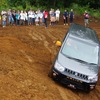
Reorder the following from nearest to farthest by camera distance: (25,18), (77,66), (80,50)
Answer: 1. (77,66)
2. (80,50)
3. (25,18)

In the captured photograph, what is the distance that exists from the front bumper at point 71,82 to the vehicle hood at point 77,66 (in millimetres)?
356

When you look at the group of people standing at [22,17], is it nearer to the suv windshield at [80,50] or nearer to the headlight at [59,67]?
the suv windshield at [80,50]

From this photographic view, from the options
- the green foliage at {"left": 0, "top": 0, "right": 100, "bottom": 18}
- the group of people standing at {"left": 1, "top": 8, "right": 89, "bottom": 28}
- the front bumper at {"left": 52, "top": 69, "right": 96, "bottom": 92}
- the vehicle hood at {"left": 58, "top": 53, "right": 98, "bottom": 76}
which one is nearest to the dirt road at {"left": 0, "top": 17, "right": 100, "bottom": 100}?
the front bumper at {"left": 52, "top": 69, "right": 96, "bottom": 92}

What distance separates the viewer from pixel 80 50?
1238 cm

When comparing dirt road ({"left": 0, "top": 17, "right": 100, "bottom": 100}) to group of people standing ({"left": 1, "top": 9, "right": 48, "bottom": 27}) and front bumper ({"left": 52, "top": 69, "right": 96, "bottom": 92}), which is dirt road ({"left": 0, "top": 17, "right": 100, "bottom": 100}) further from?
group of people standing ({"left": 1, "top": 9, "right": 48, "bottom": 27})

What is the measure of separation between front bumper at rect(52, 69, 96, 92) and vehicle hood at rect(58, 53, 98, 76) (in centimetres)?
36

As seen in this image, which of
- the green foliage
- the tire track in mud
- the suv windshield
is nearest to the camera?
the suv windshield

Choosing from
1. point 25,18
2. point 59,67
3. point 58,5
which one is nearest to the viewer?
point 59,67

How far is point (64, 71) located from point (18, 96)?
6.71 feet

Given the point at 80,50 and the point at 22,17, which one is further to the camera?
the point at 22,17

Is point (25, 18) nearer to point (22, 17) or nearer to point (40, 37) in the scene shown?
point (22, 17)

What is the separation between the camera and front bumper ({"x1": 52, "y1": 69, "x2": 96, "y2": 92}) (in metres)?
11.1

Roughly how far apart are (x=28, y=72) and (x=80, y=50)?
227 cm

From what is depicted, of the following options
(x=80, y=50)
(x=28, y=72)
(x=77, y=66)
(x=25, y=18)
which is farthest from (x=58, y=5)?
(x=77, y=66)
